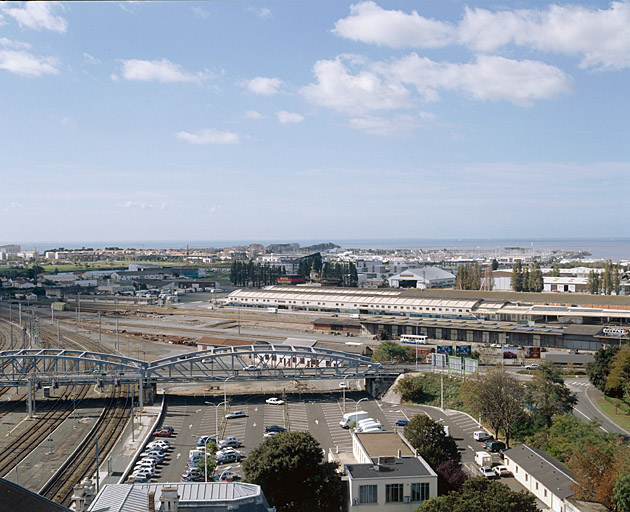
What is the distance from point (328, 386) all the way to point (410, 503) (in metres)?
12.6

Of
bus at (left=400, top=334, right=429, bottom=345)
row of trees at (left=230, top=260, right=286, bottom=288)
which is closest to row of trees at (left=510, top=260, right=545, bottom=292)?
bus at (left=400, top=334, right=429, bottom=345)

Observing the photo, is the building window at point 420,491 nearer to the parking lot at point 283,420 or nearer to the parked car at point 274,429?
the parking lot at point 283,420

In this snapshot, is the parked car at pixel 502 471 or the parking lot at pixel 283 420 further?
the parking lot at pixel 283 420

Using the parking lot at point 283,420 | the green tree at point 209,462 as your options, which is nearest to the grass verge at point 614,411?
the parking lot at point 283,420

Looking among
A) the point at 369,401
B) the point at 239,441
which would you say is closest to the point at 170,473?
the point at 239,441

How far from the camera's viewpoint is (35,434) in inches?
751

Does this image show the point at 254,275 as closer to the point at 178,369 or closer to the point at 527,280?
the point at 527,280

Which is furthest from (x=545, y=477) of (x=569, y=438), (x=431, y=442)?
(x=431, y=442)

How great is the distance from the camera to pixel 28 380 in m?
21.1

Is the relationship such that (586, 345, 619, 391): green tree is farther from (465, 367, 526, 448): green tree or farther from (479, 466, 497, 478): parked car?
(479, 466, 497, 478): parked car

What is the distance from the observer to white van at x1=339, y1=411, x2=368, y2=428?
763 inches

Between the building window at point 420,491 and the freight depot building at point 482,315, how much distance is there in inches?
878

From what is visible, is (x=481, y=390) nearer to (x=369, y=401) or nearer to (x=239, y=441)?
(x=369, y=401)

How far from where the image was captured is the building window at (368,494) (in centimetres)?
1288
